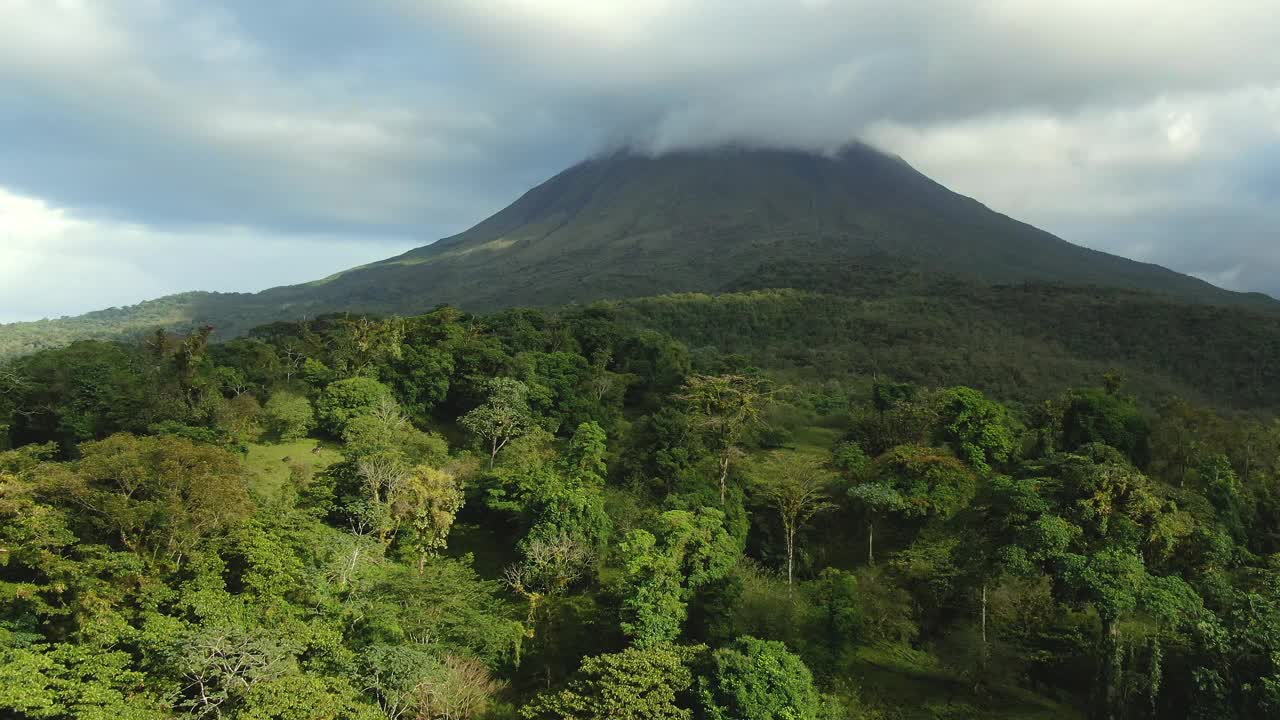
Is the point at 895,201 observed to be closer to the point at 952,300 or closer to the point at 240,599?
the point at 952,300

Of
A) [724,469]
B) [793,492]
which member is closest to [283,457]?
[724,469]

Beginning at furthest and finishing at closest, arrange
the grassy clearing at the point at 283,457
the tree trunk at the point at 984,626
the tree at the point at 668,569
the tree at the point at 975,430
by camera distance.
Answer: the tree at the point at 975,430, the grassy clearing at the point at 283,457, the tree at the point at 668,569, the tree trunk at the point at 984,626

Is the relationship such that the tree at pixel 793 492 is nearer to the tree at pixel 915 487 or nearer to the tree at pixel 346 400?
the tree at pixel 915 487

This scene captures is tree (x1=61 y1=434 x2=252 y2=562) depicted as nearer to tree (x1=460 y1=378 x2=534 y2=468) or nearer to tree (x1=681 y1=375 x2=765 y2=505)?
tree (x1=460 y1=378 x2=534 y2=468)

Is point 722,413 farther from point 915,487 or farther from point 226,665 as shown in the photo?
point 226,665

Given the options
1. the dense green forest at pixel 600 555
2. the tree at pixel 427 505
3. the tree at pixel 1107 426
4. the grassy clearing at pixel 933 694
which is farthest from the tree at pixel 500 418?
the tree at pixel 1107 426

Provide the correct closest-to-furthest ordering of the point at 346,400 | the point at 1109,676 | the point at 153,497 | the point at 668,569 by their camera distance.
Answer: the point at 1109,676
the point at 153,497
the point at 668,569
the point at 346,400
